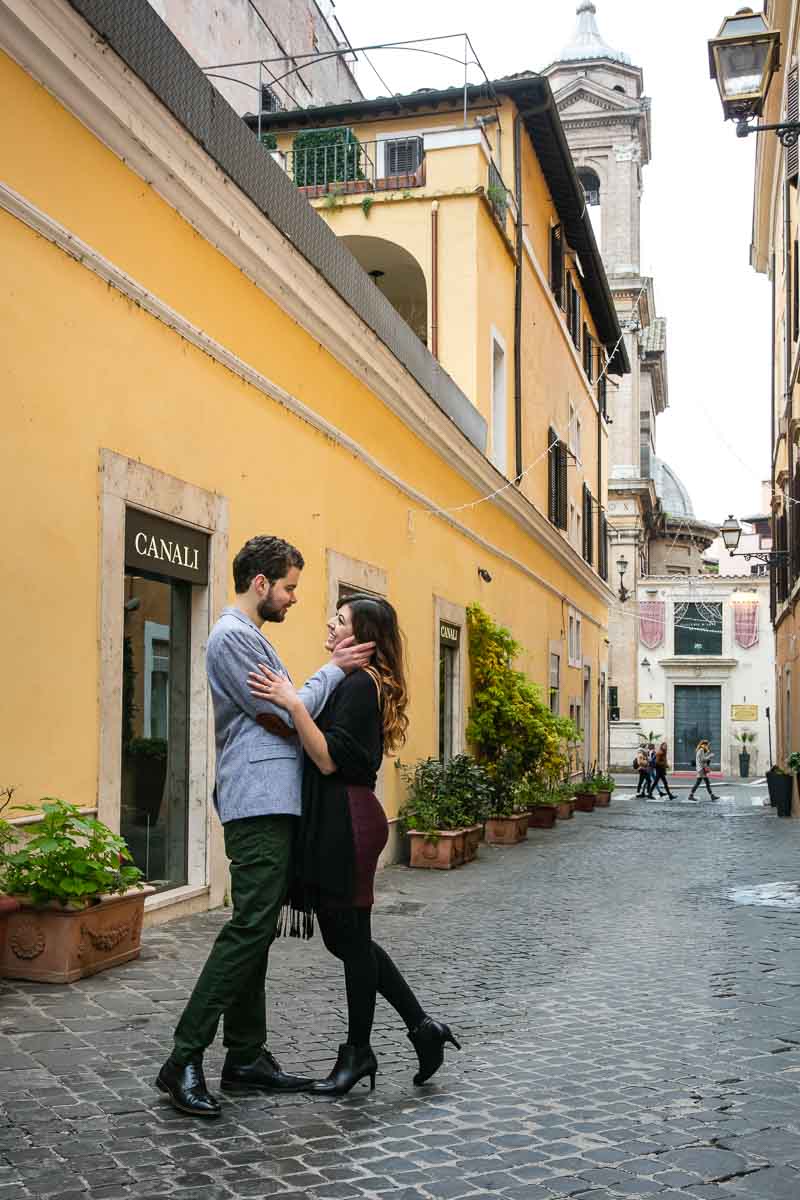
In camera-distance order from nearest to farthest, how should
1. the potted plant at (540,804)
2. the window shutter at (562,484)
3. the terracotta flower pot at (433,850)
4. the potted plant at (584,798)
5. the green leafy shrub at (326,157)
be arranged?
the terracotta flower pot at (433,850) < the potted plant at (540,804) < the green leafy shrub at (326,157) < the potted plant at (584,798) < the window shutter at (562,484)

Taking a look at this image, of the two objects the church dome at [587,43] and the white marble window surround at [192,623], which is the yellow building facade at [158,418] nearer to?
the white marble window surround at [192,623]

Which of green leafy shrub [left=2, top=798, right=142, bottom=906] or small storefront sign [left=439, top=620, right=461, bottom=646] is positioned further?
small storefront sign [left=439, top=620, right=461, bottom=646]

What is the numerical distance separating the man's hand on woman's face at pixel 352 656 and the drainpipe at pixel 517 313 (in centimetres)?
1501

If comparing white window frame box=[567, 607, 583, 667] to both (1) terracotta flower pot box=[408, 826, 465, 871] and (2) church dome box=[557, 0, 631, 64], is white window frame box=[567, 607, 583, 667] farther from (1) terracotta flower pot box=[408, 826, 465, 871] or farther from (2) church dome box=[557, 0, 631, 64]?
(2) church dome box=[557, 0, 631, 64]

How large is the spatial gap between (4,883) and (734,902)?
235 inches

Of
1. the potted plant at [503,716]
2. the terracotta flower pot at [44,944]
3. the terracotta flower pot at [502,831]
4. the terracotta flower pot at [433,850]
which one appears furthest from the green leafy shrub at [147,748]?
the potted plant at [503,716]

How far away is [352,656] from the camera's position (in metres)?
4.28

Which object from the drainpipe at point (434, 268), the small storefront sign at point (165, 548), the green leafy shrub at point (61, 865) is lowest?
the green leafy shrub at point (61, 865)

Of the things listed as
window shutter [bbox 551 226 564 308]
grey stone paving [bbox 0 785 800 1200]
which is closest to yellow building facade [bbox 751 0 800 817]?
window shutter [bbox 551 226 564 308]

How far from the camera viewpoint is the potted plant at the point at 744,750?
5003cm

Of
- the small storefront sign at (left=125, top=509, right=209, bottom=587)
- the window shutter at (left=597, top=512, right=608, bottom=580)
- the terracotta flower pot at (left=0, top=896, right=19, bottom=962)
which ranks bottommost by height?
the terracotta flower pot at (left=0, top=896, right=19, bottom=962)

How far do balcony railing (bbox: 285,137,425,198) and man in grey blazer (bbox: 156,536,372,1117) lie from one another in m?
14.1

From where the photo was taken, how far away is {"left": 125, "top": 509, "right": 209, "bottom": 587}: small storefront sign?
7270 millimetres

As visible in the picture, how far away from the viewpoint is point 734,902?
9.80 metres
